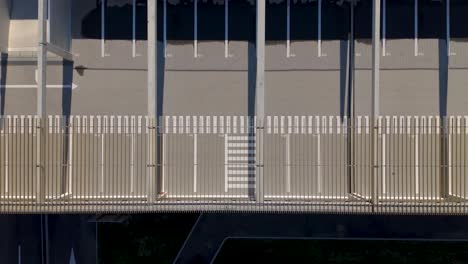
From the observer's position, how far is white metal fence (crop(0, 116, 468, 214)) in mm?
10703

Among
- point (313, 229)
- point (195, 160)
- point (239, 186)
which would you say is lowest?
point (313, 229)

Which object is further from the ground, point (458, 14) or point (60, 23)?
point (458, 14)

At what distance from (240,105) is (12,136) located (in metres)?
5.63

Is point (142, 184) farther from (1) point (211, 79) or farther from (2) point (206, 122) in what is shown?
(1) point (211, 79)

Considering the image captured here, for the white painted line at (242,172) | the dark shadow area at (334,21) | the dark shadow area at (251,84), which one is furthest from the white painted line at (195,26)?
the white painted line at (242,172)

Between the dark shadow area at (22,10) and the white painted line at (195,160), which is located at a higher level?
the dark shadow area at (22,10)

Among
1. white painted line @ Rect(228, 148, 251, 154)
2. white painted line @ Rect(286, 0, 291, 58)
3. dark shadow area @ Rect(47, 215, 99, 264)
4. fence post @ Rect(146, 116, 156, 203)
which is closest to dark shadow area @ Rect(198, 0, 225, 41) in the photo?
white painted line @ Rect(286, 0, 291, 58)

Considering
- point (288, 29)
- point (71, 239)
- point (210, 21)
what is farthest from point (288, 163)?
point (71, 239)

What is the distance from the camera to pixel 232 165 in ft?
37.9

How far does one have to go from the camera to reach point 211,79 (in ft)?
42.1

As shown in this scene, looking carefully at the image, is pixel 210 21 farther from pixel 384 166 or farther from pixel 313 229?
pixel 313 229

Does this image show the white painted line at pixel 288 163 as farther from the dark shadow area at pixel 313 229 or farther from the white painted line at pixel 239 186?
the dark shadow area at pixel 313 229

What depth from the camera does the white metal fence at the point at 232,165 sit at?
10.7 m

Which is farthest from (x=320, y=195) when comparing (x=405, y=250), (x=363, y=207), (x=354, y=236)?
(x=405, y=250)
